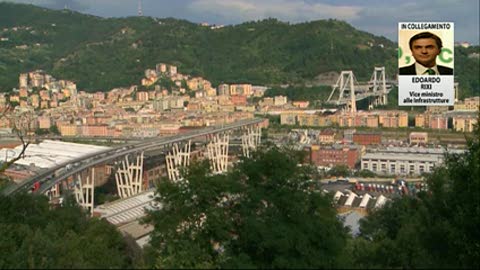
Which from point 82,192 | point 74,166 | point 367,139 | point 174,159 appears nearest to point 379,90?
point 367,139

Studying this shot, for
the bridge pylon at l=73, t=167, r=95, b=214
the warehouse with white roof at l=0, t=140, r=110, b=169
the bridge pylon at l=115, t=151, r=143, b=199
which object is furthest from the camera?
the warehouse with white roof at l=0, t=140, r=110, b=169

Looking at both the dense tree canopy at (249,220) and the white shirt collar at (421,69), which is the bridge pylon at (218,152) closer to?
the dense tree canopy at (249,220)

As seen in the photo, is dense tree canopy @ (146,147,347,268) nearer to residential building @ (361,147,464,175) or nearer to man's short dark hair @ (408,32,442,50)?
man's short dark hair @ (408,32,442,50)

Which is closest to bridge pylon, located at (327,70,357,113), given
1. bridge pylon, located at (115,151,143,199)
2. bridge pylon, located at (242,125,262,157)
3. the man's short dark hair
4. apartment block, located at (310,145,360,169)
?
bridge pylon, located at (242,125,262,157)

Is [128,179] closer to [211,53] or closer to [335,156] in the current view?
[335,156]

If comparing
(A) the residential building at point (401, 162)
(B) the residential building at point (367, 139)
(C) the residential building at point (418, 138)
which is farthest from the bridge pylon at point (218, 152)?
(C) the residential building at point (418, 138)
